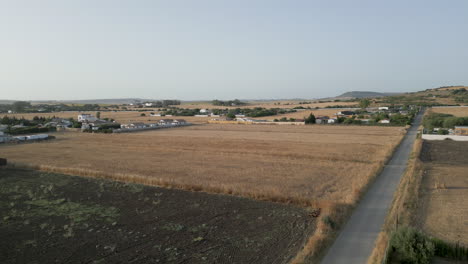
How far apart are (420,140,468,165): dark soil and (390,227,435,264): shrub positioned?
57.2 feet

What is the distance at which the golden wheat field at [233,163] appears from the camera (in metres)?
17.9

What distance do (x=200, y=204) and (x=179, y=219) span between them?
6.59 feet

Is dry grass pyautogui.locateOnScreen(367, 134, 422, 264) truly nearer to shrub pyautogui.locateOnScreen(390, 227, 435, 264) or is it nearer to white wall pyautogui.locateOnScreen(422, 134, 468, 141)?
shrub pyautogui.locateOnScreen(390, 227, 435, 264)

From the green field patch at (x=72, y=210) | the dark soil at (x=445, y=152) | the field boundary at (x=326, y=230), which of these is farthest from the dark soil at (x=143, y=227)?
the dark soil at (x=445, y=152)

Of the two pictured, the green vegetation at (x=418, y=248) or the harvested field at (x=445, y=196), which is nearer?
the green vegetation at (x=418, y=248)

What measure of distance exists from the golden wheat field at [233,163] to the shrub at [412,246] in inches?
191

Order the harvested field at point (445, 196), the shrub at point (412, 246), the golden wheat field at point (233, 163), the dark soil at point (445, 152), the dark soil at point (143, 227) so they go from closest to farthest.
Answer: the shrub at point (412, 246), the dark soil at point (143, 227), the harvested field at point (445, 196), the golden wheat field at point (233, 163), the dark soil at point (445, 152)

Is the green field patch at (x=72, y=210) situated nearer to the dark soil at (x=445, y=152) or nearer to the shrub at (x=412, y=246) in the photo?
the shrub at (x=412, y=246)

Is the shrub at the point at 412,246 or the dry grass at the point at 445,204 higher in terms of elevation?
the shrub at the point at 412,246

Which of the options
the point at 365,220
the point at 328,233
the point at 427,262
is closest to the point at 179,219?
the point at 328,233

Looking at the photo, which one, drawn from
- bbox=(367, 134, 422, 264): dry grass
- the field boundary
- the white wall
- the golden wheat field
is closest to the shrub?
bbox=(367, 134, 422, 264): dry grass

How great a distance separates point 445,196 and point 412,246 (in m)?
7.97

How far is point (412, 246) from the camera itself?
31.9ft

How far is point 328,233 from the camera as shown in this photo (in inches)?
448
